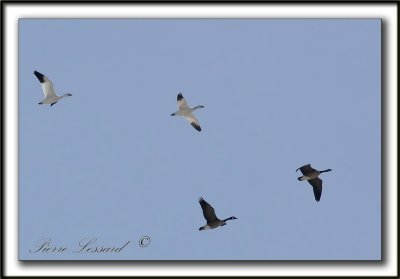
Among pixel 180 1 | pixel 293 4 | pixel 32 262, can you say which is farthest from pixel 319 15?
pixel 32 262

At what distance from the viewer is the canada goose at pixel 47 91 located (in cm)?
1867

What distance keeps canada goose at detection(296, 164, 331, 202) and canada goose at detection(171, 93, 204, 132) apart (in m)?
3.64

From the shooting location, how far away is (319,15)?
47.0ft

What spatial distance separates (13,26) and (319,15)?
5.11 metres

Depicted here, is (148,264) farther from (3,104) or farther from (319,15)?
(319,15)

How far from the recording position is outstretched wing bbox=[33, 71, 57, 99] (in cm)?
1866

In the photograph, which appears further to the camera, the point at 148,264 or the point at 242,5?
the point at 242,5

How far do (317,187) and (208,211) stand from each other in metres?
2.36

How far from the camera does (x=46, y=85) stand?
18.7m

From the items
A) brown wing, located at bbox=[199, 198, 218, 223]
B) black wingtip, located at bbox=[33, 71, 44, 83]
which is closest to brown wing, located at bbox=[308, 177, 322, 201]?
brown wing, located at bbox=[199, 198, 218, 223]

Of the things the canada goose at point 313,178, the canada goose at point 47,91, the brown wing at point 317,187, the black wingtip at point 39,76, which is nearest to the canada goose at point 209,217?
the canada goose at point 313,178

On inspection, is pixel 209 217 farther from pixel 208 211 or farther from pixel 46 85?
pixel 46 85

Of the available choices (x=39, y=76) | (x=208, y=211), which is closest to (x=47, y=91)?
→ (x=39, y=76)

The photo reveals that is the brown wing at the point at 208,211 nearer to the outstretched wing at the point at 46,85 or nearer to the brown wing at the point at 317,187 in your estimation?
the brown wing at the point at 317,187
